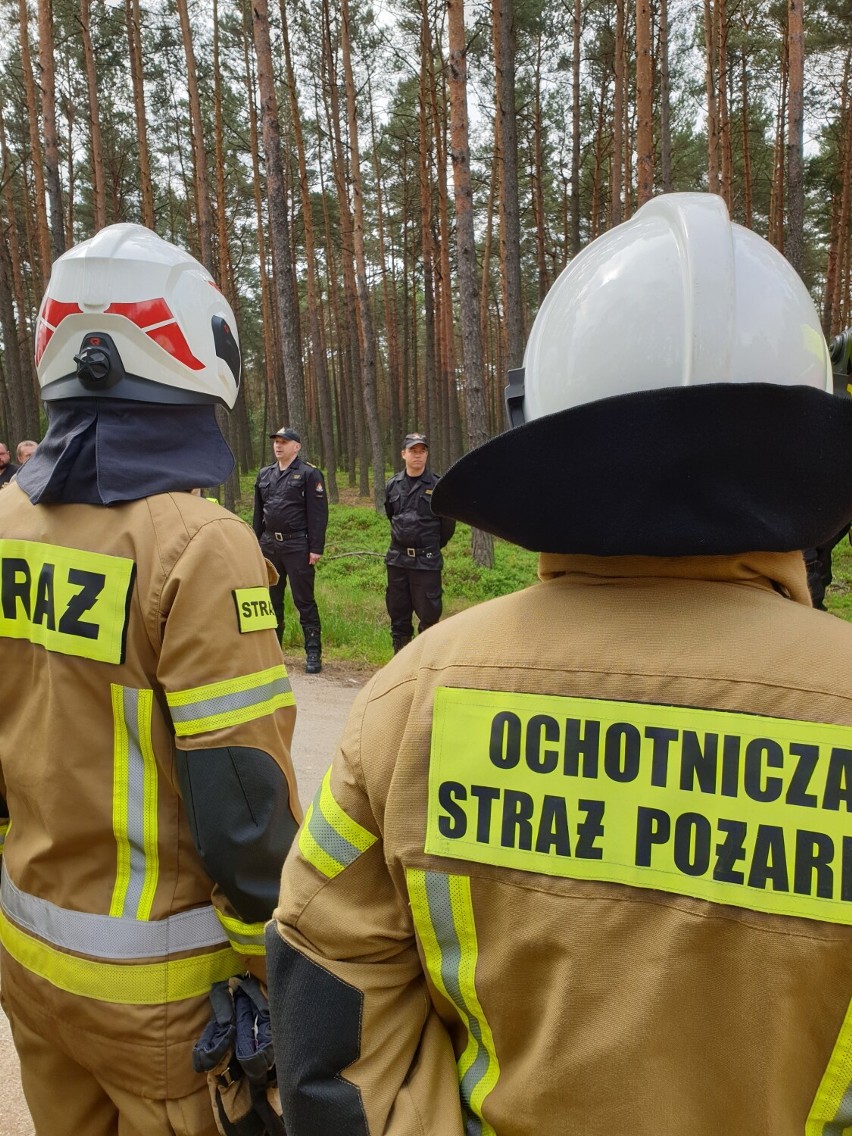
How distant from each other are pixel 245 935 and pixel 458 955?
751mm

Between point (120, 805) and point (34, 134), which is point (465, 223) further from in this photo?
point (34, 134)

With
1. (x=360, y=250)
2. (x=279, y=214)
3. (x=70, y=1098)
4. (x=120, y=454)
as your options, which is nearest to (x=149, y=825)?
(x=70, y=1098)

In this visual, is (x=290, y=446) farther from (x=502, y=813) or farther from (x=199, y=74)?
(x=199, y=74)

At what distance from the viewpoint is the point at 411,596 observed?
26.6 feet

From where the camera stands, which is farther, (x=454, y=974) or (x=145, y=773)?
(x=145, y=773)

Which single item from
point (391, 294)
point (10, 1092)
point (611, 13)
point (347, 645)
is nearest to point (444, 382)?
point (391, 294)

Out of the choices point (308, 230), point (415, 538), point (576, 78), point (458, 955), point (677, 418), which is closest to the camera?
point (677, 418)

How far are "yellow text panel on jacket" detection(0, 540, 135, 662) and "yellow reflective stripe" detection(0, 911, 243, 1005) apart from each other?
62 cm

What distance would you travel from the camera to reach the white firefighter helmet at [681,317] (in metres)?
0.95

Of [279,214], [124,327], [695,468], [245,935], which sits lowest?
[245,935]

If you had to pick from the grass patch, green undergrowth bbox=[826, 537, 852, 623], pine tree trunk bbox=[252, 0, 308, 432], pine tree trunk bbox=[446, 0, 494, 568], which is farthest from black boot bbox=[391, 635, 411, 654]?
pine tree trunk bbox=[252, 0, 308, 432]

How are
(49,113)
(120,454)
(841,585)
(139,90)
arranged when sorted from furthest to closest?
(139,90) → (49,113) → (841,585) → (120,454)

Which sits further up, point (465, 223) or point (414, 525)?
point (465, 223)

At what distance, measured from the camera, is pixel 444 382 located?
2431cm
